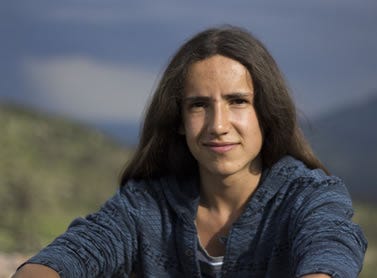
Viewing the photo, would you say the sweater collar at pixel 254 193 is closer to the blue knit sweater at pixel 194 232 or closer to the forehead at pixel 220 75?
the blue knit sweater at pixel 194 232

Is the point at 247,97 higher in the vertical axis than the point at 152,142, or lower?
higher

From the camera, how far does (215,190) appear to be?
3486 mm

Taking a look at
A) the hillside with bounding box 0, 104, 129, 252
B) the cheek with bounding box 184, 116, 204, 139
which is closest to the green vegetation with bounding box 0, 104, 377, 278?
the hillside with bounding box 0, 104, 129, 252

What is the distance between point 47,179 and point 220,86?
8.73 meters

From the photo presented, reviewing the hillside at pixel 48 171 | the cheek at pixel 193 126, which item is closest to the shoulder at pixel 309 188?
the cheek at pixel 193 126

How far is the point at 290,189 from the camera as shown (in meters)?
3.35

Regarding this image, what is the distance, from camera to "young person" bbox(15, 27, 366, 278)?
3236mm

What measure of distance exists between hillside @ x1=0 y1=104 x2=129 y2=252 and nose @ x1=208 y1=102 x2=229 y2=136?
588 centimetres

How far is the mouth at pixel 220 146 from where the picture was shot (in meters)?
3.27

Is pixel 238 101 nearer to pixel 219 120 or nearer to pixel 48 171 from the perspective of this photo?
pixel 219 120

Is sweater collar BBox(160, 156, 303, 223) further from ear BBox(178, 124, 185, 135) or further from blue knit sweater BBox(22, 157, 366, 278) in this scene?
ear BBox(178, 124, 185, 135)

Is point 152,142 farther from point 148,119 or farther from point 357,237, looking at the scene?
point 357,237

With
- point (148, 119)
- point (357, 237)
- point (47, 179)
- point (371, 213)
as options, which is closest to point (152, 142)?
point (148, 119)

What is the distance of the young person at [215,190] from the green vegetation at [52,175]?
5.56m
